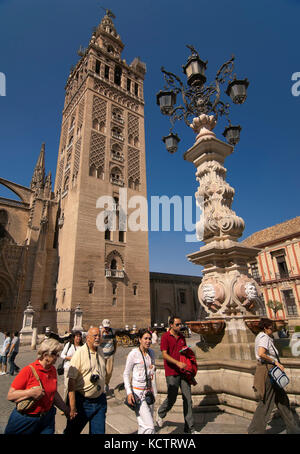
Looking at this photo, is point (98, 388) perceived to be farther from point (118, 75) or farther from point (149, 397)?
point (118, 75)

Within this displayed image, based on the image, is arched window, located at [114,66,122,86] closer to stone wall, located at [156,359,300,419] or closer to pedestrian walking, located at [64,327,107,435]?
stone wall, located at [156,359,300,419]

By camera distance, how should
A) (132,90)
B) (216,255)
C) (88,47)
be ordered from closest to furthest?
(216,255)
(88,47)
(132,90)

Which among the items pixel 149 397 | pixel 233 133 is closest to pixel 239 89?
pixel 233 133

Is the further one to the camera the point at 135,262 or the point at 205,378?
the point at 135,262

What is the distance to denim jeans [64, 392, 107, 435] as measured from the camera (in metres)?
2.16

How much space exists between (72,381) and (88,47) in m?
34.3

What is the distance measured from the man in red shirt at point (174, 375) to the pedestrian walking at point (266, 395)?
0.65 meters

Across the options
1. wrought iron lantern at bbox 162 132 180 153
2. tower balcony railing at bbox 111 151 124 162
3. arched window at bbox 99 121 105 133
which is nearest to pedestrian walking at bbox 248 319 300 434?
wrought iron lantern at bbox 162 132 180 153

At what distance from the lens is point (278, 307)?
66.3ft

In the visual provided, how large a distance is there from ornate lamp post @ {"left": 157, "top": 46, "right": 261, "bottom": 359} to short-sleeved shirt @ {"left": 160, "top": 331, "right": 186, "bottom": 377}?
1.12 m

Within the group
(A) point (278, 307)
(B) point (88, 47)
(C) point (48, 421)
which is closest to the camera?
(C) point (48, 421)
